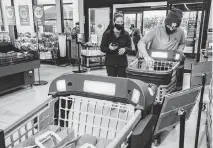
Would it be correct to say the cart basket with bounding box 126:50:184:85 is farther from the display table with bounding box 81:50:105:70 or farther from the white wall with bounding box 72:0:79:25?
the white wall with bounding box 72:0:79:25

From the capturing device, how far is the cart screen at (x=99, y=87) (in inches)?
45.0

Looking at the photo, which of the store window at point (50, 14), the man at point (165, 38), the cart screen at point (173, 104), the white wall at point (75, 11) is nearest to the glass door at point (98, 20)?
the white wall at point (75, 11)

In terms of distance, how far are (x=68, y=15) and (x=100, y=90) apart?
364 inches

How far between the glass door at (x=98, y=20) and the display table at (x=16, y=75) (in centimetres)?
405

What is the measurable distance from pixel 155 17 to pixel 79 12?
16.0ft

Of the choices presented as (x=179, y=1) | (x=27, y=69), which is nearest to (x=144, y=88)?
(x=27, y=69)

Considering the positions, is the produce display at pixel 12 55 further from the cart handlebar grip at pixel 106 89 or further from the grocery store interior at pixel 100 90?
the cart handlebar grip at pixel 106 89

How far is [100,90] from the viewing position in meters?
1.17

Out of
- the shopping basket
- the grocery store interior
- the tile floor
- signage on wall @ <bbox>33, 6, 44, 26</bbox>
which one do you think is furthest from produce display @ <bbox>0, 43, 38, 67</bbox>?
the shopping basket

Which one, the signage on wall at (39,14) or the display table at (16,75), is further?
the signage on wall at (39,14)

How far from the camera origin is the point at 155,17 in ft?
38.1

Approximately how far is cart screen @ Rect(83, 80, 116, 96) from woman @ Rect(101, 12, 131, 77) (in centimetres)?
219

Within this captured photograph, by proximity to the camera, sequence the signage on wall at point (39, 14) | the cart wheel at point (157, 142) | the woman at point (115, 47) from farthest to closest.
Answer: the signage on wall at point (39, 14)
the woman at point (115, 47)
the cart wheel at point (157, 142)

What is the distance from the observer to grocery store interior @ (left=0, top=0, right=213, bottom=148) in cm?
106
